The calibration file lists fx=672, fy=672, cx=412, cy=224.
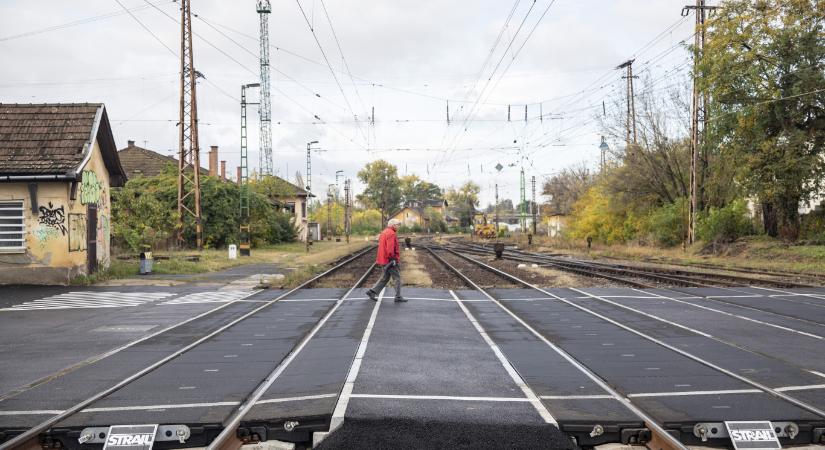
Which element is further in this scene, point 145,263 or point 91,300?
point 145,263

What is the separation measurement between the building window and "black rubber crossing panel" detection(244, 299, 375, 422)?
1192 cm

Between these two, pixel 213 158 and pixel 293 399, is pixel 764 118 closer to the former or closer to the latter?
pixel 293 399

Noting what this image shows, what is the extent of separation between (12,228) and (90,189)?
2.62 metres

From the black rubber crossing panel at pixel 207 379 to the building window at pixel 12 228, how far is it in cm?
1062

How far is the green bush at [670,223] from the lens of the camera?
4069 centimetres

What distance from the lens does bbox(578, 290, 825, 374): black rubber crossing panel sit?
8219 mm

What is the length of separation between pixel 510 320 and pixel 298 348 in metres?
4.67

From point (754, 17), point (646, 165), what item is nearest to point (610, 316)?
point (754, 17)

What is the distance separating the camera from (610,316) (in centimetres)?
1333

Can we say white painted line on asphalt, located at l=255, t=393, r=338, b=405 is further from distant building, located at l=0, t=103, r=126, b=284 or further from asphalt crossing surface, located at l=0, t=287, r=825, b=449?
distant building, located at l=0, t=103, r=126, b=284

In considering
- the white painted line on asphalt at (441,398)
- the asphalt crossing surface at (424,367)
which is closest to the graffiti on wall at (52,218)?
A: the asphalt crossing surface at (424,367)

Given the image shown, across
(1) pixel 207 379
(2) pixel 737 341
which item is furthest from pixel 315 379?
(2) pixel 737 341

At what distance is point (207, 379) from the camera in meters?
7.79

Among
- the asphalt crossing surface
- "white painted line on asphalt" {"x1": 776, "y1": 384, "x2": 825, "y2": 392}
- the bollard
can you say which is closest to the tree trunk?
the asphalt crossing surface
